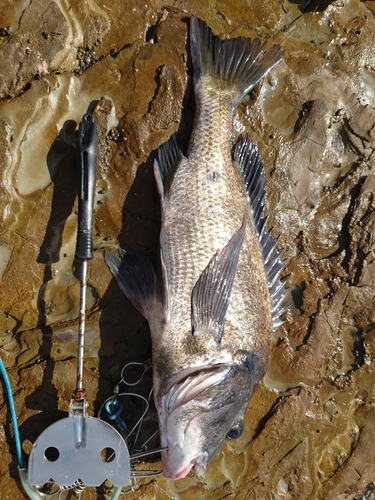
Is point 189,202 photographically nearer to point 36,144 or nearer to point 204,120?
point 204,120

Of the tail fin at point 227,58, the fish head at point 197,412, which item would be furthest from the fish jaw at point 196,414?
the tail fin at point 227,58

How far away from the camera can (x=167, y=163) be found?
361cm

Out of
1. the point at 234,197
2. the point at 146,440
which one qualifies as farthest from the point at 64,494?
the point at 234,197

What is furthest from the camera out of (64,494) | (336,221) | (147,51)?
(336,221)

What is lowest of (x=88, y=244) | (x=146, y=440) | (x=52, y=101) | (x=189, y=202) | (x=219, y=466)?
(x=219, y=466)

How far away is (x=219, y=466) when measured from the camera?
377 cm

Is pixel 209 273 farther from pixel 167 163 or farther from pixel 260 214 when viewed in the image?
pixel 167 163

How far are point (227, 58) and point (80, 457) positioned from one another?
3587mm

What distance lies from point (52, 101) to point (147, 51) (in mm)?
965

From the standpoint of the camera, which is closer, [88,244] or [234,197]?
[88,244]

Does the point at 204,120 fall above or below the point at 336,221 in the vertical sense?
above

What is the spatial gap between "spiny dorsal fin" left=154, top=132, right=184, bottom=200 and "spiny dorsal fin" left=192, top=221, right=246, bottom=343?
793 millimetres

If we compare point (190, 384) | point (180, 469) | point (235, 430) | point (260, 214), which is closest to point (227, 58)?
point (260, 214)

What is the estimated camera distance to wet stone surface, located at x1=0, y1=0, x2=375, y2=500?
353 cm
